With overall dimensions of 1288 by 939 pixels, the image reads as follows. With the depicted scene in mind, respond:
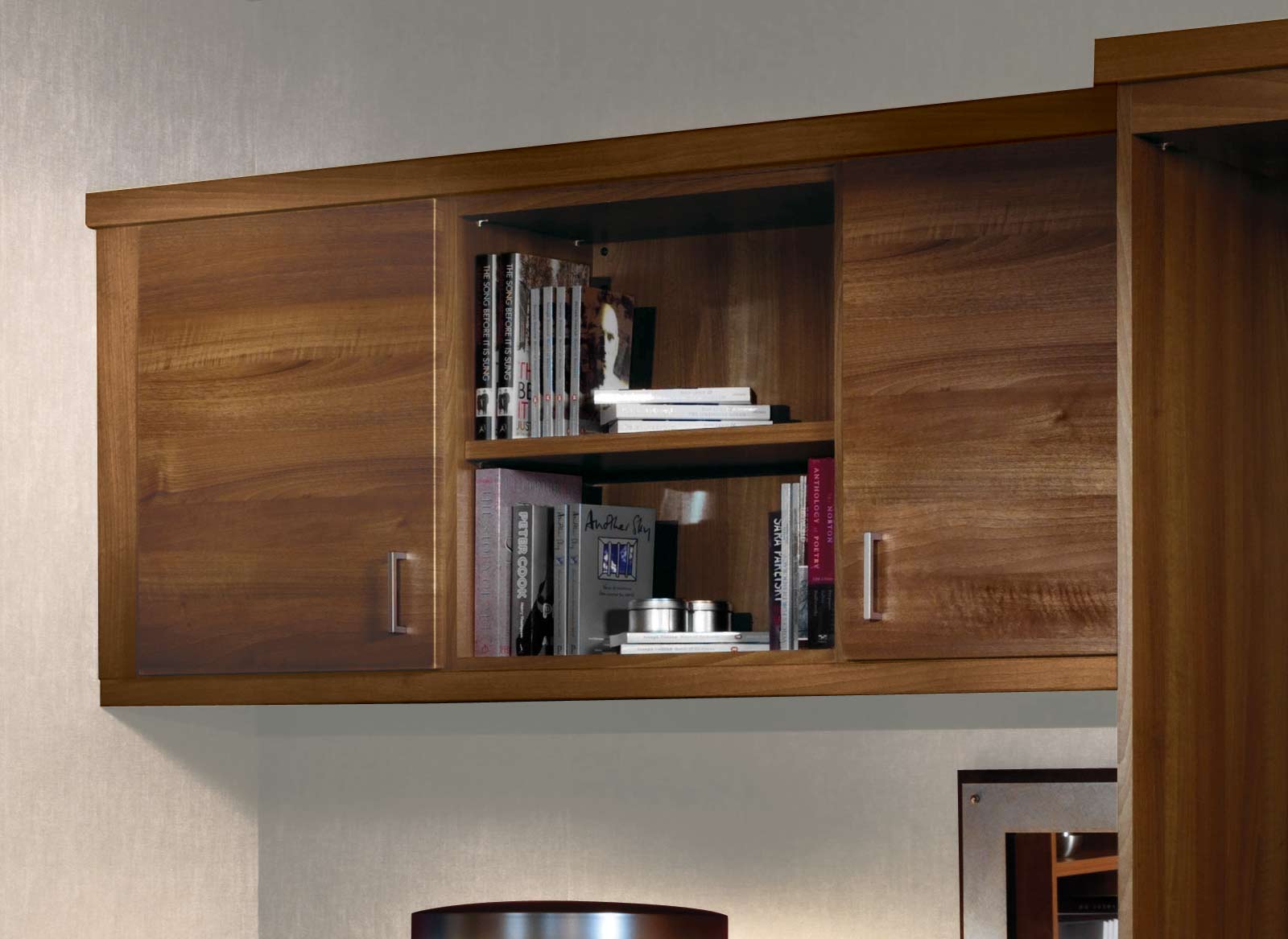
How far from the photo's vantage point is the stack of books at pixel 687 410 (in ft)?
7.00

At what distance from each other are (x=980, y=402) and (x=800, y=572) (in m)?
0.32

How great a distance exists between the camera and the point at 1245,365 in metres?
1.58

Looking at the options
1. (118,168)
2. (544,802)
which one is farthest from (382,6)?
(544,802)

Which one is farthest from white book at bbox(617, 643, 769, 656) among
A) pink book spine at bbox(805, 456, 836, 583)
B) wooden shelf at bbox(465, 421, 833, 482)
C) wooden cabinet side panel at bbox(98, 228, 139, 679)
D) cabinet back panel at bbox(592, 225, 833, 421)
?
wooden cabinet side panel at bbox(98, 228, 139, 679)

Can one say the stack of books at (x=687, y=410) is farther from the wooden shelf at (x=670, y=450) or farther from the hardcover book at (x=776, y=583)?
the hardcover book at (x=776, y=583)

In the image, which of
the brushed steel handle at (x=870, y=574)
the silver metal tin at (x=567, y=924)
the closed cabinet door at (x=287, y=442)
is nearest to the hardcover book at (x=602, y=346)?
the closed cabinet door at (x=287, y=442)

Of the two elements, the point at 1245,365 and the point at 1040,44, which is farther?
the point at 1040,44

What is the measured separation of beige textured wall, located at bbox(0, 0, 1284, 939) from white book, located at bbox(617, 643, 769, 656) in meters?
0.34

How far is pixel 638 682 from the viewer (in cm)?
206

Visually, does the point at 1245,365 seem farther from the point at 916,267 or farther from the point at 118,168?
the point at 118,168

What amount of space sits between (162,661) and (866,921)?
1.07 m

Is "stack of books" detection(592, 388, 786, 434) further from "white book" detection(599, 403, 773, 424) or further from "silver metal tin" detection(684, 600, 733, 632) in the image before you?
"silver metal tin" detection(684, 600, 733, 632)

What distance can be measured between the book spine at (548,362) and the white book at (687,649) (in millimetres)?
315

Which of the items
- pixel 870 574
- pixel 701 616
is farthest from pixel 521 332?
pixel 870 574
